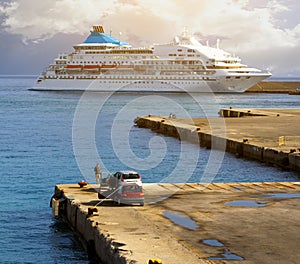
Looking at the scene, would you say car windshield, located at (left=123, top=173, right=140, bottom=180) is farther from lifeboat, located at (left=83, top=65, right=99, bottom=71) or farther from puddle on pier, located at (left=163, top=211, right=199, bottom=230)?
lifeboat, located at (left=83, top=65, right=99, bottom=71)

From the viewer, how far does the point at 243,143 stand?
1783 inches

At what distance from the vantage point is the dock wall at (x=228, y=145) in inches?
1544

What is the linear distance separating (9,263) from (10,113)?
246 ft

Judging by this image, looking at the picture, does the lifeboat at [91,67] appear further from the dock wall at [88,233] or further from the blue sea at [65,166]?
the dock wall at [88,233]

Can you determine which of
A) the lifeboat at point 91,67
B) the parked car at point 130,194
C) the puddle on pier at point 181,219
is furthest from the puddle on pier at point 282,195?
the lifeboat at point 91,67

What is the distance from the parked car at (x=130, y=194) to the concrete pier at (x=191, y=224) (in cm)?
25

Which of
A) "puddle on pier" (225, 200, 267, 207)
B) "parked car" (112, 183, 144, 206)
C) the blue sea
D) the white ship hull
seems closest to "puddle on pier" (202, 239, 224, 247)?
the blue sea

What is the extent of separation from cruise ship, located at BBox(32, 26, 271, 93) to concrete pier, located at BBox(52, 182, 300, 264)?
119197 millimetres

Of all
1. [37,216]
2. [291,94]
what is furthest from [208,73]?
[37,216]

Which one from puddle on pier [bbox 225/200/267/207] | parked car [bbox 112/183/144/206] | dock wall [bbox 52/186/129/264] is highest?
parked car [bbox 112/183/144/206]

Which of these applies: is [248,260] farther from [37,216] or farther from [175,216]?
[37,216]

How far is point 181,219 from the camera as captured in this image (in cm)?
2150

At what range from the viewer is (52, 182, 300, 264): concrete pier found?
57.3ft

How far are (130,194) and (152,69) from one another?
127 m
